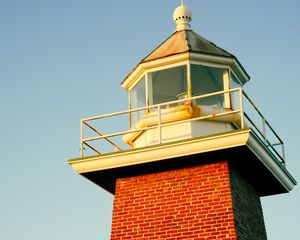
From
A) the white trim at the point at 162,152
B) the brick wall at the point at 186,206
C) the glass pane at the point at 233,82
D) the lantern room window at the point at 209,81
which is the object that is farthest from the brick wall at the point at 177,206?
the glass pane at the point at 233,82

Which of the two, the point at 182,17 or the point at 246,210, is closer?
the point at 246,210

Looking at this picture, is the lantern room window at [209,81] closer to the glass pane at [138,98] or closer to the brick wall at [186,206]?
the glass pane at [138,98]

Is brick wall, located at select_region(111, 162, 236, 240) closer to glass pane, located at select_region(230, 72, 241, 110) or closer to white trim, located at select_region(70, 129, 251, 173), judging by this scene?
white trim, located at select_region(70, 129, 251, 173)

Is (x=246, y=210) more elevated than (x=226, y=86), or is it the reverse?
(x=226, y=86)

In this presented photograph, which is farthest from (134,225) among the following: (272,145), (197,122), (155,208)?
(272,145)

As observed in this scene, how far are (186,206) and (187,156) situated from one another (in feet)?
3.38

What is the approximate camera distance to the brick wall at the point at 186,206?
13.7 m

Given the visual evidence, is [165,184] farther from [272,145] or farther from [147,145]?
[272,145]

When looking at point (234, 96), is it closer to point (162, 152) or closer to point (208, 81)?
point (208, 81)

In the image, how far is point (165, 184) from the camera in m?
14.5

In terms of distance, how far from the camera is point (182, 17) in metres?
16.4

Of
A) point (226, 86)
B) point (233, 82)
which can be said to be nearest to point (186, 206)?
point (226, 86)

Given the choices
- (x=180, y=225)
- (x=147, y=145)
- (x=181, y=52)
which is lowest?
(x=180, y=225)

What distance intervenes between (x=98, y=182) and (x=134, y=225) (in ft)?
5.25
